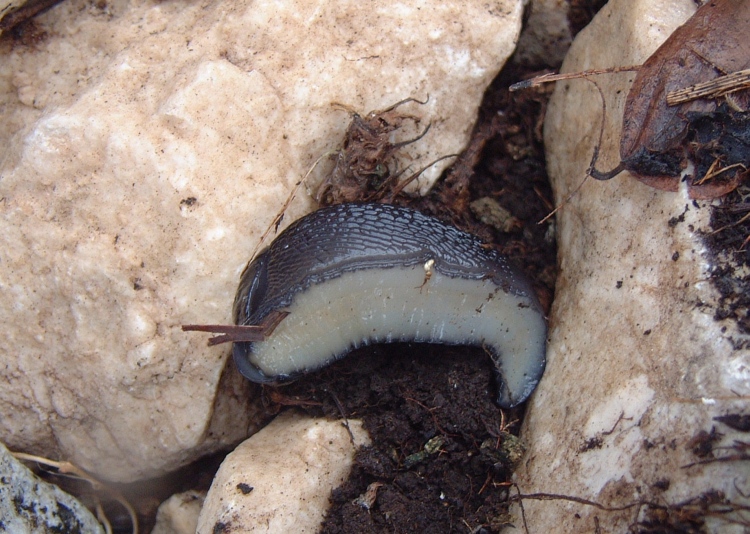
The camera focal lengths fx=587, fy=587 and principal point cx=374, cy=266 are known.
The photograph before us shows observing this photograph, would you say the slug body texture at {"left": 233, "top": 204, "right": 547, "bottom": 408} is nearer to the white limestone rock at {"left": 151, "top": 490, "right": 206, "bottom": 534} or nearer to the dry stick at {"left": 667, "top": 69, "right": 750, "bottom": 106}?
the white limestone rock at {"left": 151, "top": 490, "right": 206, "bottom": 534}

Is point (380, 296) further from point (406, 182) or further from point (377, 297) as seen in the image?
point (406, 182)

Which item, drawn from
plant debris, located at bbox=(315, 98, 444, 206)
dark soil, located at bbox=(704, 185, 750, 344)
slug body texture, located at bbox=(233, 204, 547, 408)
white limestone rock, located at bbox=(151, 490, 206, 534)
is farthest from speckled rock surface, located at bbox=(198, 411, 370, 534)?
dark soil, located at bbox=(704, 185, 750, 344)

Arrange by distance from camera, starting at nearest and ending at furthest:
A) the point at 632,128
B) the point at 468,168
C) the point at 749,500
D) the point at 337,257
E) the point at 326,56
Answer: the point at 749,500 → the point at 632,128 → the point at 337,257 → the point at 326,56 → the point at 468,168

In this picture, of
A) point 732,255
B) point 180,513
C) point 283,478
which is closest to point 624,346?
point 732,255

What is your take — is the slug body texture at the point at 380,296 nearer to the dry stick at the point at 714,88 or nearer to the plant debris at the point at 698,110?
the plant debris at the point at 698,110

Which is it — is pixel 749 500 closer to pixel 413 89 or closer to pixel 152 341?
pixel 413 89

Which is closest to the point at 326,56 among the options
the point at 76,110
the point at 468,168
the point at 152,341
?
the point at 468,168

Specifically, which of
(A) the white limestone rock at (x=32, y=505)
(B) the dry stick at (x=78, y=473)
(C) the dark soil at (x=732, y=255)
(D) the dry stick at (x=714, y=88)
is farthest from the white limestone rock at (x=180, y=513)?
(D) the dry stick at (x=714, y=88)
